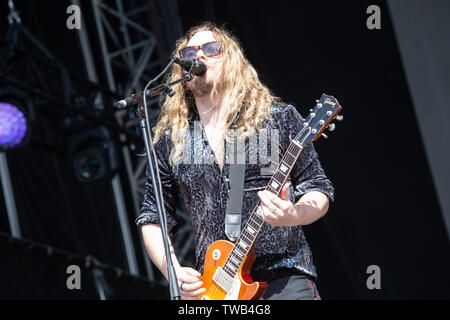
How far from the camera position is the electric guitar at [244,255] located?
90.3 inches

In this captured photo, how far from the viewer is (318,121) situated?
95.3 inches

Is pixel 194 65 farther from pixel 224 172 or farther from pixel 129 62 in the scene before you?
pixel 129 62

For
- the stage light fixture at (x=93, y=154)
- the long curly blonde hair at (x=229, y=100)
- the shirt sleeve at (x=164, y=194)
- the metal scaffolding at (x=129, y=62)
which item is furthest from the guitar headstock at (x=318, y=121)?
the metal scaffolding at (x=129, y=62)

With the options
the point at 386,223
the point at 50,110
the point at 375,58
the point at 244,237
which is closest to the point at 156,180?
the point at 244,237

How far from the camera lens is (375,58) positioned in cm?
432

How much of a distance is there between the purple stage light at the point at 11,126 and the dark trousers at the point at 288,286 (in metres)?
3.69

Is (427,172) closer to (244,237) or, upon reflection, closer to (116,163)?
(244,237)

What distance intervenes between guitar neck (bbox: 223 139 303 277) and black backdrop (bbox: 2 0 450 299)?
2.14m

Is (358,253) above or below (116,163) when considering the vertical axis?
below

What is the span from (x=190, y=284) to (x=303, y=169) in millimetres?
602

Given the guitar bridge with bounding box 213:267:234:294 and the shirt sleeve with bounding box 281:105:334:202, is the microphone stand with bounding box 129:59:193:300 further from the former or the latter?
the shirt sleeve with bounding box 281:105:334:202
